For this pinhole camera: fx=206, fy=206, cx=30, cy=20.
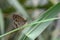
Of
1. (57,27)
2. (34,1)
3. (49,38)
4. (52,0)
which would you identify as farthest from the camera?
(34,1)

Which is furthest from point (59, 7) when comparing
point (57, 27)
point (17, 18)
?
point (57, 27)

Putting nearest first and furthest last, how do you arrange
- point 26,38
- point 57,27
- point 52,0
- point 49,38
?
point 26,38 < point 49,38 < point 57,27 < point 52,0

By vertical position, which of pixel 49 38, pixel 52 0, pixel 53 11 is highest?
pixel 52 0

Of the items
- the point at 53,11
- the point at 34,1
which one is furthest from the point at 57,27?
the point at 53,11

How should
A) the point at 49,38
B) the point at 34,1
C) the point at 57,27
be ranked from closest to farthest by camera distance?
the point at 49,38
the point at 57,27
the point at 34,1

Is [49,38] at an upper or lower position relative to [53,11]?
lower

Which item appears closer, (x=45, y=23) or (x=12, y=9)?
(x=45, y=23)

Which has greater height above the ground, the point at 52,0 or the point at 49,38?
the point at 52,0

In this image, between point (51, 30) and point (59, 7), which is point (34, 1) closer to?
point (51, 30)

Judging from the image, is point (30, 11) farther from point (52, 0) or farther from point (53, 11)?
point (53, 11)
